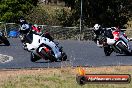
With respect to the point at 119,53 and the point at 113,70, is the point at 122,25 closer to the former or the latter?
the point at 119,53

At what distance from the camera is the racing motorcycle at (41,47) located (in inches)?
867

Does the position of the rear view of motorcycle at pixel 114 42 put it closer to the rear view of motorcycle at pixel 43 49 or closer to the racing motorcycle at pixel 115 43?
the racing motorcycle at pixel 115 43

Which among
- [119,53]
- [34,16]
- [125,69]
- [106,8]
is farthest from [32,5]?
[125,69]

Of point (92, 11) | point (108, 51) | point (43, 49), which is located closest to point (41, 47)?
point (43, 49)

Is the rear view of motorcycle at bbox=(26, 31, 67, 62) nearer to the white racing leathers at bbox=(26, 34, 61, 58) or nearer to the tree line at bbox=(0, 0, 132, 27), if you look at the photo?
the white racing leathers at bbox=(26, 34, 61, 58)

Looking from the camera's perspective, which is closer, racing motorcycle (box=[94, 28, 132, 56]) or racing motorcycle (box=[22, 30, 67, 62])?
racing motorcycle (box=[22, 30, 67, 62])

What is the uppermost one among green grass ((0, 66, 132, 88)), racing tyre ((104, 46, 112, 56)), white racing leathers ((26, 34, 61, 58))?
white racing leathers ((26, 34, 61, 58))

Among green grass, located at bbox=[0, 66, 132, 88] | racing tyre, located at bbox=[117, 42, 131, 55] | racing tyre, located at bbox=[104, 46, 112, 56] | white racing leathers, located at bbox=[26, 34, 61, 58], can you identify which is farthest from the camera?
racing tyre, located at bbox=[104, 46, 112, 56]

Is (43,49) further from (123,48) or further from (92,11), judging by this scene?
(92,11)

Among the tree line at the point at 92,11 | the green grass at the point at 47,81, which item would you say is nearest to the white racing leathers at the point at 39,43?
the green grass at the point at 47,81

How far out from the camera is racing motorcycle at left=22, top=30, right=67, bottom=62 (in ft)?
72.2

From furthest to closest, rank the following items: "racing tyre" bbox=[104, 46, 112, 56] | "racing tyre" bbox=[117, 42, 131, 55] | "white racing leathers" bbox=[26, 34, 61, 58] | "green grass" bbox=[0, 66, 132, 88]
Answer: "racing tyre" bbox=[104, 46, 112, 56], "racing tyre" bbox=[117, 42, 131, 55], "white racing leathers" bbox=[26, 34, 61, 58], "green grass" bbox=[0, 66, 132, 88]

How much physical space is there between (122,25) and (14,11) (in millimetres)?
11743

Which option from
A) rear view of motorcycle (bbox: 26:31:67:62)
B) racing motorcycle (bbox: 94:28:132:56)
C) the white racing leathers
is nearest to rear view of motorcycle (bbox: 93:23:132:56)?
racing motorcycle (bbox: 94:28:132:56)
